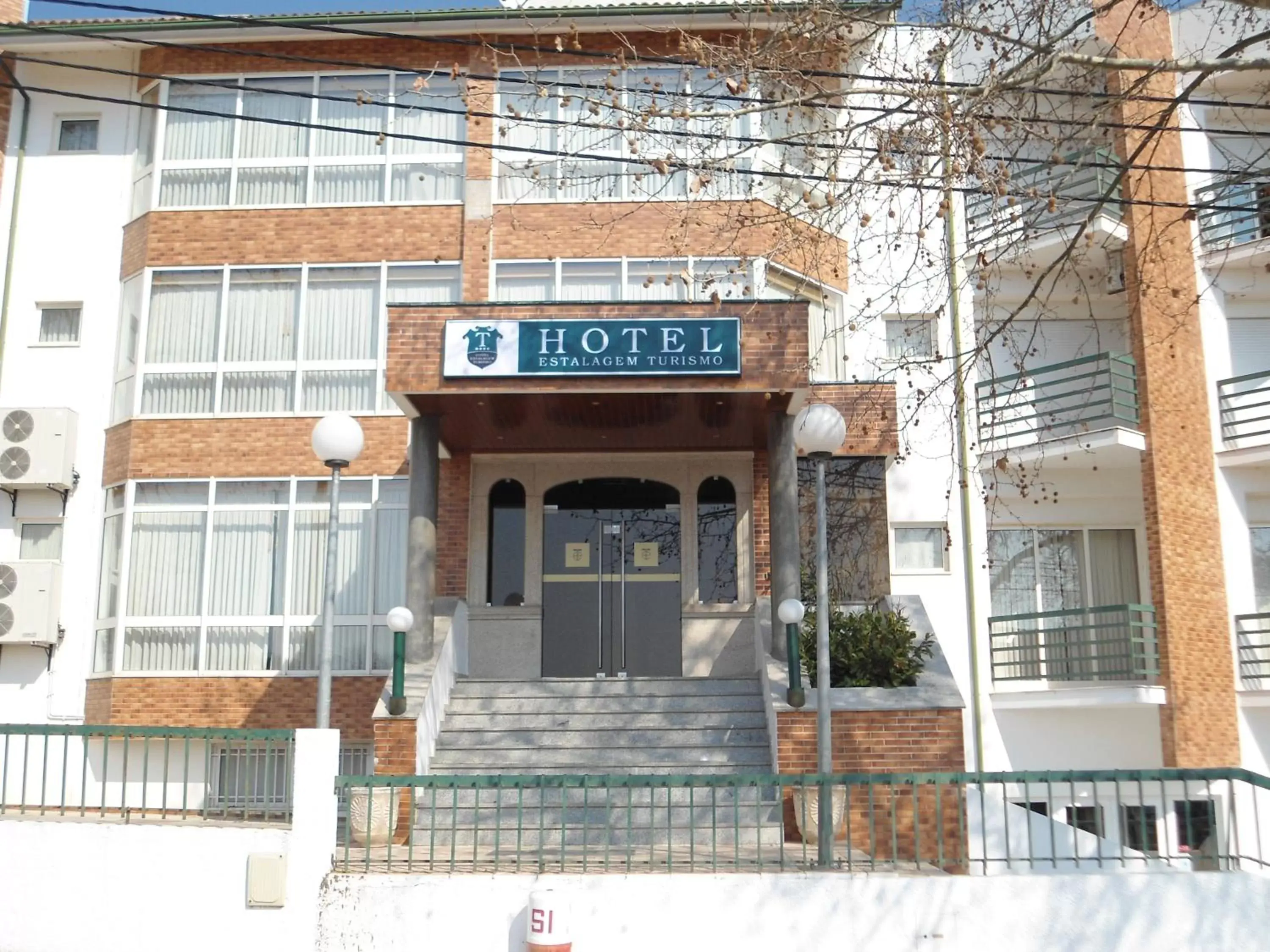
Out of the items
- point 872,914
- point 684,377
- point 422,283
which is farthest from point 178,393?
point 872,914

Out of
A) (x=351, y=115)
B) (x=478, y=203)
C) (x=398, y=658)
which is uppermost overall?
(x=351, y=115)

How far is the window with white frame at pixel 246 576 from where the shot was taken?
16484 mm

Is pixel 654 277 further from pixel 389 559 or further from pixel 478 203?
pixel 389 559

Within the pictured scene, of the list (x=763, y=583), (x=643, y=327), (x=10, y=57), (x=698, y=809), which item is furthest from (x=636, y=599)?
(x=10, y=57)

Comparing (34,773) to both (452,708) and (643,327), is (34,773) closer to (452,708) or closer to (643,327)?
(452,708)

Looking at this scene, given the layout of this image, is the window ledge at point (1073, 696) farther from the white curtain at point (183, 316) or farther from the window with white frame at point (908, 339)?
the white curtain at point (183, 316)

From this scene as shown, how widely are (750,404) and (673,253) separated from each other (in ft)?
10.4

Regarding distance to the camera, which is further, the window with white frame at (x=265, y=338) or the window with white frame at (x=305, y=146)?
the window with white frame at (x=305, y=146)

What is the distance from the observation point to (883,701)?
12719 mm

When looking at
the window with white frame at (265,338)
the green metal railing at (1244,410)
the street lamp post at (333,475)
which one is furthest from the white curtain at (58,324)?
the green metal railing at (1244,410)

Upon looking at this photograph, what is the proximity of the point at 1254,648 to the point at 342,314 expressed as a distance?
12.7 meters

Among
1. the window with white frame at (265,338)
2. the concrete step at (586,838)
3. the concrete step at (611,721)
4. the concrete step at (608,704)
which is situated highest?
the window with white frame at (265,338)

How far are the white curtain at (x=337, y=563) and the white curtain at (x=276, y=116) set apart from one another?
194 inches

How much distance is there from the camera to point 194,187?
17891 mm
